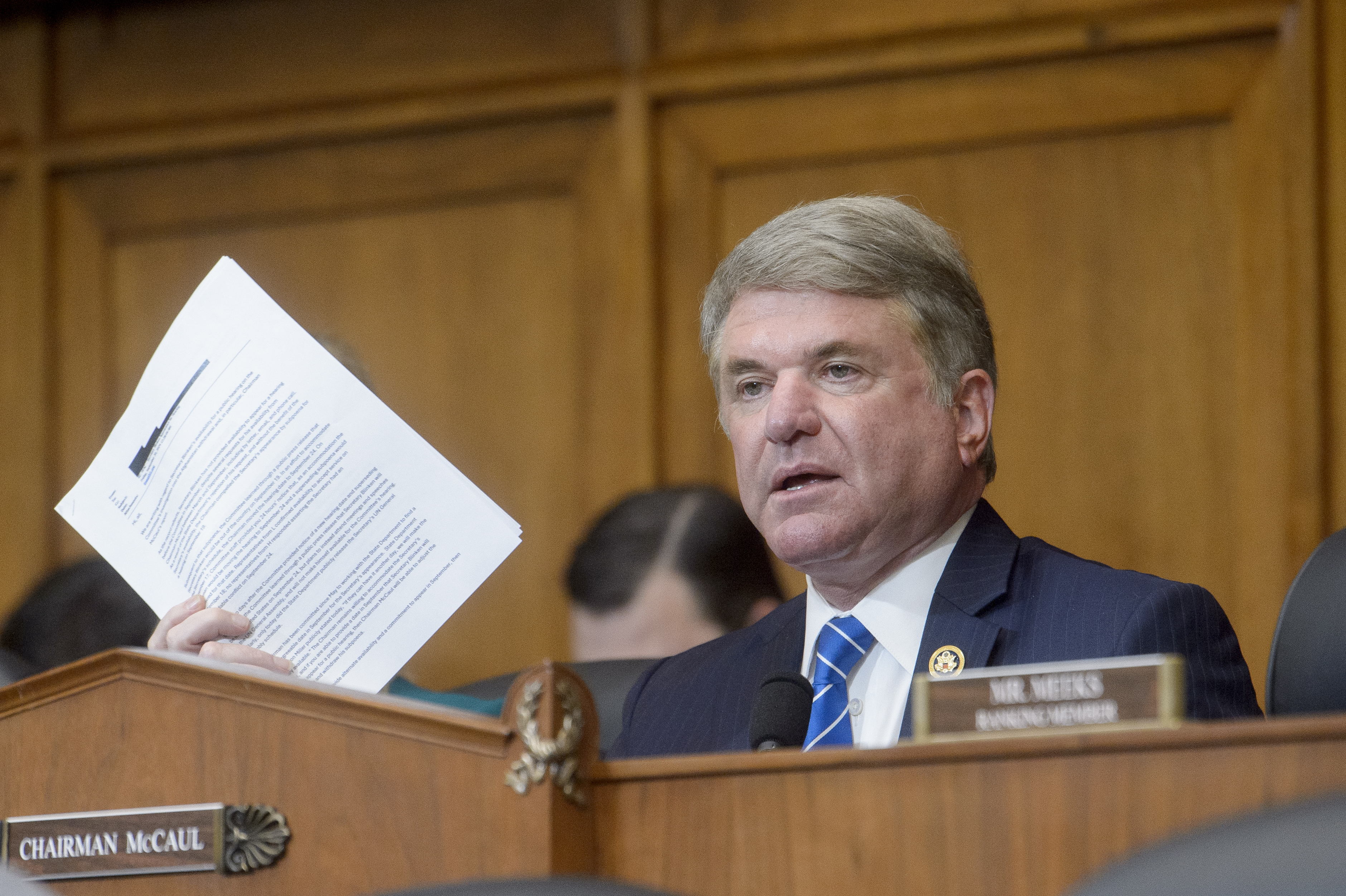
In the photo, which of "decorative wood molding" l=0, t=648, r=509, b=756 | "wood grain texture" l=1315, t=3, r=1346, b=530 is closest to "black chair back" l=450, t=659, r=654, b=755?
"decorative wood molding" l=0, t=648, r=509, b=756

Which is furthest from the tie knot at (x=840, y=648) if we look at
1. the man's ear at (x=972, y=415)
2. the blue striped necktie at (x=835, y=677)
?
the man's ear at (x=972, y=415)

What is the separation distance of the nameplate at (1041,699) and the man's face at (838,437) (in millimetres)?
749

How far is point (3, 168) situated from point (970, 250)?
2347 millimetres

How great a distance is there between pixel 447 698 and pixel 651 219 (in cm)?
162

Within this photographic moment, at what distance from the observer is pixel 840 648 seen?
1674mm

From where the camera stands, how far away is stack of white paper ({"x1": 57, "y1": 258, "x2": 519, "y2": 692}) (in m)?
1.39

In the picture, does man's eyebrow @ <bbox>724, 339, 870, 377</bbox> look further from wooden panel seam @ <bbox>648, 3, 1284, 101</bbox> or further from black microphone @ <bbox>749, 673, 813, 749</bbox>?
wooden panel seam @ <bbox>648, 3, 1284, 101</bbox>

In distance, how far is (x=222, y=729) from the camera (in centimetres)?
110

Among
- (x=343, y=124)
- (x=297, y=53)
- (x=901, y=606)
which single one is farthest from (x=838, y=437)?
(x=297, y=53)

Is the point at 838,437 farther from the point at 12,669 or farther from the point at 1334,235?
the point at 1334,235

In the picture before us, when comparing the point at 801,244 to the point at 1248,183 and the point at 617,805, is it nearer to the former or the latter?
the point at 617,805

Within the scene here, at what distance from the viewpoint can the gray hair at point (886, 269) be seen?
176 centimetres

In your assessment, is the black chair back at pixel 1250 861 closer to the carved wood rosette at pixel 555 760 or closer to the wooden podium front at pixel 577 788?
the wooden podium front at pixel 577 788

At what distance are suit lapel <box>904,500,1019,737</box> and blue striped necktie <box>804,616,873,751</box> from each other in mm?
61
